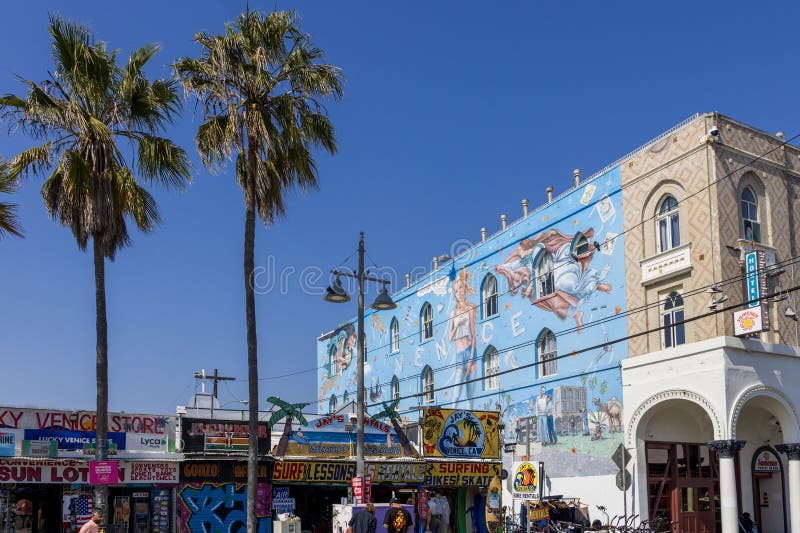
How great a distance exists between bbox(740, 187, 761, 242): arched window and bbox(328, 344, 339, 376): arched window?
111ft

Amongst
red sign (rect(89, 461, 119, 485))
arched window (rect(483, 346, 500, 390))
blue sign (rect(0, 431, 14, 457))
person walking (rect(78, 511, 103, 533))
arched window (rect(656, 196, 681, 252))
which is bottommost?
person walking (rect(78, 511, 103, 533))

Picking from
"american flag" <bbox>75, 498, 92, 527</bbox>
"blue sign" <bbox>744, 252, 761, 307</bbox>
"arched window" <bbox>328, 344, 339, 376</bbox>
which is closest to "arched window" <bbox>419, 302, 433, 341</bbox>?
"arched window" <bbox>328, 344, 339, 376</bbox>

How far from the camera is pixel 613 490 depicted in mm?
32062

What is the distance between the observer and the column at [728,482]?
27609 mm

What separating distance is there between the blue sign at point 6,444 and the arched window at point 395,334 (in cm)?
3141

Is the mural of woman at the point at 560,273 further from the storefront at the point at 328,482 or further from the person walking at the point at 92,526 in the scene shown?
the person walking at the point at 92,526

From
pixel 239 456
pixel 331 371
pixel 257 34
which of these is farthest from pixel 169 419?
pixel 331 371

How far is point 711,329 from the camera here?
28.8 m

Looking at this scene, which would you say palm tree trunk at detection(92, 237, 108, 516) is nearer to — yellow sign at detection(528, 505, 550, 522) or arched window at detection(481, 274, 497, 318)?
yellow sign at detection(528, 505, 550, 522)

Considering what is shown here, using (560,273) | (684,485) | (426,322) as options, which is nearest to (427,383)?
(426,322)

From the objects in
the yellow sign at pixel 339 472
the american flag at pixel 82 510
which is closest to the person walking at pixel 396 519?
the yellow sign at pixel 339 472

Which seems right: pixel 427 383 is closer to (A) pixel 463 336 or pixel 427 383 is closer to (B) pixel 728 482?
(A) pixel 463 336

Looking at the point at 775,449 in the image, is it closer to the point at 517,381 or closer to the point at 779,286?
the point at 779,286

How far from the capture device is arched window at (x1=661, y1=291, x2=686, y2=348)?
30.5m
